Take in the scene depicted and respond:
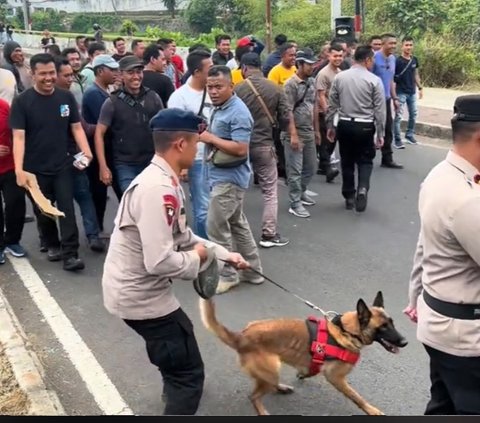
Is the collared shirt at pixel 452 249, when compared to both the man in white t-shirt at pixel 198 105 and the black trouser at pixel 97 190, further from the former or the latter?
the black trouser at pixel 97 190

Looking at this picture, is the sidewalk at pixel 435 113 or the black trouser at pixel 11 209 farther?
the sidewalk at pixel 435 113

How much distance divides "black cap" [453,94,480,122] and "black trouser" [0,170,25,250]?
3960 mm

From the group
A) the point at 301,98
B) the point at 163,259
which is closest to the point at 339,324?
the point at 163,259

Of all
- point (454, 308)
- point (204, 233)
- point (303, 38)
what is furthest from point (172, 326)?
point (303, 38)

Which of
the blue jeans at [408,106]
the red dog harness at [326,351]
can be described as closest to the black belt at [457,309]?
the red dog harness at [326,351]

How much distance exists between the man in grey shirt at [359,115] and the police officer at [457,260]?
4212mm

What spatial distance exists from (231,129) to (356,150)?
236cm

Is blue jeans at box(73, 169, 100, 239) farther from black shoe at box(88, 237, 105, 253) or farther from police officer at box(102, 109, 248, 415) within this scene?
police officer at box(102, 109, 248, 415)

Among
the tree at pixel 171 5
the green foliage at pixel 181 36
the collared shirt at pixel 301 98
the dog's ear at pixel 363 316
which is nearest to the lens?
the dog's ear at pixel 363 316

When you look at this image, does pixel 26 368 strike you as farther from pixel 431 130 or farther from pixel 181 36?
pixel 181 36

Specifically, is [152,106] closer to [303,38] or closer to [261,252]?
[261,252]

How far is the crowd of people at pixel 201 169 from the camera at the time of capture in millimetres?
2303

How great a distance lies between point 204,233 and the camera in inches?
217

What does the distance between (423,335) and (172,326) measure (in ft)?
3.50
